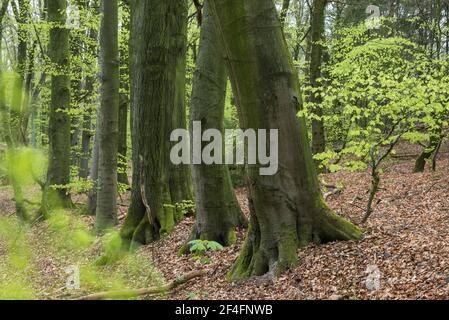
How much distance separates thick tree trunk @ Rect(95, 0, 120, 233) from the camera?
10.1 meters

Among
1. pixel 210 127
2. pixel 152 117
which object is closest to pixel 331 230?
pixel 210 127

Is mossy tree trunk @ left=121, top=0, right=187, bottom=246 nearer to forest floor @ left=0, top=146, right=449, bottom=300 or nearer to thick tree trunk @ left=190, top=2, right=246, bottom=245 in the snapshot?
forest floor @ left=0, top=146, right=449, bottom=300

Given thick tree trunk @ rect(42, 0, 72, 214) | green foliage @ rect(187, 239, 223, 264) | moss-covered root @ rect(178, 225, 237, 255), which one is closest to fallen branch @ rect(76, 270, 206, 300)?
green foliage @ rect(187, 239, 223, 264)

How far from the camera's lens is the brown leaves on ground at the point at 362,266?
15.3 feet

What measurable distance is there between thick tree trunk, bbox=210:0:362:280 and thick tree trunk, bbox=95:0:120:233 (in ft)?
17.6

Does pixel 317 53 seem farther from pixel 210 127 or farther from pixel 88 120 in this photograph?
pixel 88 120

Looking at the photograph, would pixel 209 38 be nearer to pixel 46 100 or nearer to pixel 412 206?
pixel 412 206

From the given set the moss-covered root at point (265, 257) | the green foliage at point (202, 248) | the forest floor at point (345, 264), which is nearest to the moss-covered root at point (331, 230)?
the forest floor at point (345, 264)

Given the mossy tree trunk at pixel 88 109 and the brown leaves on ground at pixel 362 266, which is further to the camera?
the mossy tree trunk at pixel 88 109

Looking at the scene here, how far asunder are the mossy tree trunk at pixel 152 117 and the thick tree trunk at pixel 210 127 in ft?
4.51

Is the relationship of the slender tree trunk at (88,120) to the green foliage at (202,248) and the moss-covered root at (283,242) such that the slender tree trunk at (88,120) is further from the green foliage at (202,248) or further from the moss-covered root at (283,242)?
the moss-covered root at (283,242)

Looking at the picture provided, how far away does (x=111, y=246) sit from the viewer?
8.79 m

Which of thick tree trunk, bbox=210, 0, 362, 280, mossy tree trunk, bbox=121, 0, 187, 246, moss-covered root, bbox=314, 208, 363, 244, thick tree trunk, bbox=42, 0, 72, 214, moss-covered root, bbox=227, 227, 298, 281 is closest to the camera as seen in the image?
thick tree trunk, bbox=210, 0, 362, 280

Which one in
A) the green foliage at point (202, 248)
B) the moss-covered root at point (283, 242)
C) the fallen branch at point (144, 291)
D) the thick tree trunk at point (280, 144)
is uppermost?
the thick tree trunk at point (280, 144)
